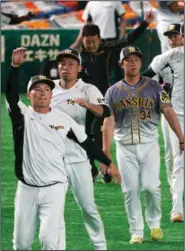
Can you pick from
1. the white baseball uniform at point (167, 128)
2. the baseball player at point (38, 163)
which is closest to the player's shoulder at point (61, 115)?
the baseball player at point (38, 163)

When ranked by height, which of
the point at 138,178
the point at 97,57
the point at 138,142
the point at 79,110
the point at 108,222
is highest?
Answer: the point at 97,57

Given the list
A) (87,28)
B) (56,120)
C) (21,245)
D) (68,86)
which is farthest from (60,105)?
(87,28)

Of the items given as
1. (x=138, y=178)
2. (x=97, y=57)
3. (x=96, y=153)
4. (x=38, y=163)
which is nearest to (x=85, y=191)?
(x=96, y=153)

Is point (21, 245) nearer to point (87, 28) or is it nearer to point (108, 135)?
point (108, 135)

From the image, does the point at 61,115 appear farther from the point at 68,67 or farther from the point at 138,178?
the point at 138,178

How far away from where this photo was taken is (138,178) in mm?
12031

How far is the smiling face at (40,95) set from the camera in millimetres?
10383

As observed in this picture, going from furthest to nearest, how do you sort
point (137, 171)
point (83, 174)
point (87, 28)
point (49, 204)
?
point (87, 28)
point (137, 171)
point (83, 174)
point (49, 204)

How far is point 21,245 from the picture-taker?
10250 mm

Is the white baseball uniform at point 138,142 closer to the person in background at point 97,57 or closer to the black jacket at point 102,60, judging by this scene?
the person in background at point 97,57

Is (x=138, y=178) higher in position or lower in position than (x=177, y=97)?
lower

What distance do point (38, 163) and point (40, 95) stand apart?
1.92 feet

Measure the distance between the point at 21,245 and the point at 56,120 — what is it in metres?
1.12

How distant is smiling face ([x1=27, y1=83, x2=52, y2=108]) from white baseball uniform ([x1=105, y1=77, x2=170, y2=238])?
1.69 m
